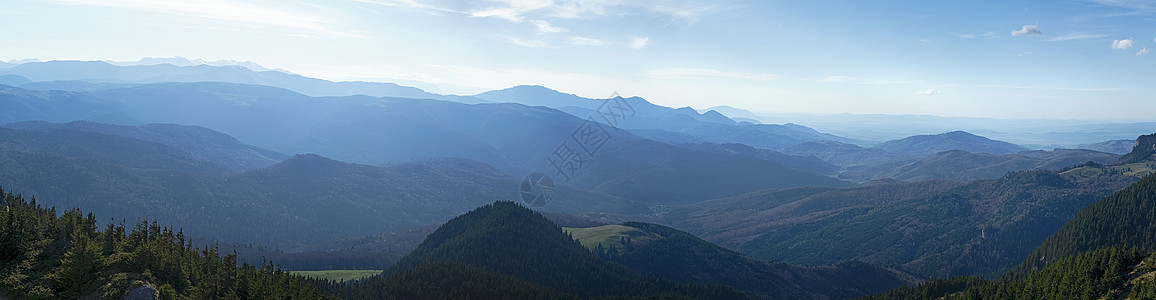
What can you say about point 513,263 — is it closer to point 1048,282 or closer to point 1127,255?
point 1048,282

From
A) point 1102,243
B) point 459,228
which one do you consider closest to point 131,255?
point 459,228

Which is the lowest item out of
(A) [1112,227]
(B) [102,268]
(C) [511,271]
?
(C) [511,271]

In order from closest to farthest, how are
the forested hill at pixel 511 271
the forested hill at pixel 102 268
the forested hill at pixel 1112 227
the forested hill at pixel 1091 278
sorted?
the forested hill at pixel 102 268, the forested hill at pixel 1091 278, the forested hill at pixel 511 271, the forested hill at pixel 1112 227

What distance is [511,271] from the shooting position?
5920 inches

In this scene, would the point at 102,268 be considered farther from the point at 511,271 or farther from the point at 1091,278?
the point at 1091,278

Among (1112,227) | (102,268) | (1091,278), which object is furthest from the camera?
(1112,227)

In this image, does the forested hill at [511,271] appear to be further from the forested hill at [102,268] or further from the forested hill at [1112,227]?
the forested hill at [1112,227]

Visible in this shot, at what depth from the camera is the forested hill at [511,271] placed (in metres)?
116

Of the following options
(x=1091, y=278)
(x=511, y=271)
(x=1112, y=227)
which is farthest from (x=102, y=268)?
(x=1112, y=227)

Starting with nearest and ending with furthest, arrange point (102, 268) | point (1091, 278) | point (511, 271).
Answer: point (102, 268), point (1091, 278), point (511, 271)

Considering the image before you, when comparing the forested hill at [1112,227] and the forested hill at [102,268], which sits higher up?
the forested hill at [102,268]

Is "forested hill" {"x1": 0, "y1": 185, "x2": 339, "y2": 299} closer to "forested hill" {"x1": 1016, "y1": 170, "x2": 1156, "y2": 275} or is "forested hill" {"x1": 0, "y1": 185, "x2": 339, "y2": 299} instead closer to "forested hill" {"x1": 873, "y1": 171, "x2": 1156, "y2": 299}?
"forested hill" {"x1": 873, "y1": 171, "x2": 1156, "y2": 299}

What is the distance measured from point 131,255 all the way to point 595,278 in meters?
113

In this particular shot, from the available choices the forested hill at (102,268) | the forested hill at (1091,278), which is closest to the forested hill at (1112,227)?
the forested hill at (1091,278)
